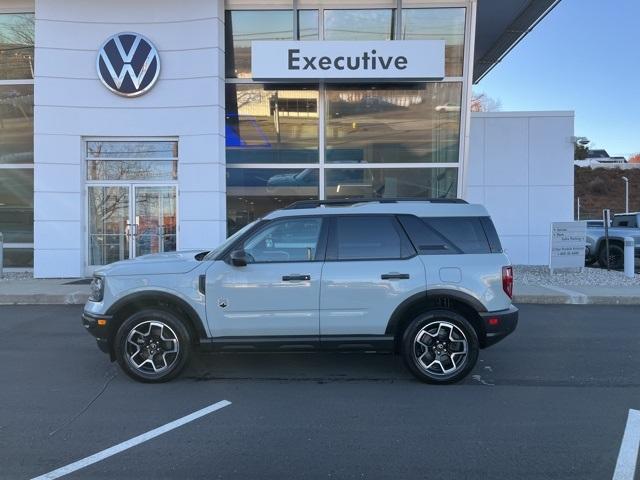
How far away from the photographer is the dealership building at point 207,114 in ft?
44.8

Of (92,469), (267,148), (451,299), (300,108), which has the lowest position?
(92,469)

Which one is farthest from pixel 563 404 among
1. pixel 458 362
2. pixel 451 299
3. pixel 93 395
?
pixel 93 395

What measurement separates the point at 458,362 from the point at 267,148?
9.96 meters

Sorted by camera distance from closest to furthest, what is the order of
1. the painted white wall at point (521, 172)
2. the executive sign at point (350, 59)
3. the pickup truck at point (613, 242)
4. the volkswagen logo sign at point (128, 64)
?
1. the volkswagen logo sign at point (128, 64)
2. the executive sign at point (350, 59)
3. the painted white wall at point (521, 172)
4. the pickup truck at point (613, 242)

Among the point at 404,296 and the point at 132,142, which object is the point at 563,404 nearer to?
the point at 404,296

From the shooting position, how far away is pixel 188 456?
416cm

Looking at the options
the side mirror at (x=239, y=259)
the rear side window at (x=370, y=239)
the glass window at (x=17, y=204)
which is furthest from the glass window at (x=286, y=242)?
the glass window at (x=17, y=204)

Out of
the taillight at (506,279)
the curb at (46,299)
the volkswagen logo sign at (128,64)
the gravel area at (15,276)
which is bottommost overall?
the curb at (46,299)

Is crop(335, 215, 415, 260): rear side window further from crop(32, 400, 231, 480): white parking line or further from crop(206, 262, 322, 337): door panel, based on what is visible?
crop(32, 400, 231, 480): white parking line

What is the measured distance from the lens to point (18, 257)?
1488 cm

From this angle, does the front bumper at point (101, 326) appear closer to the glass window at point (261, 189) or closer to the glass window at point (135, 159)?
the glass window at point (135, 159)

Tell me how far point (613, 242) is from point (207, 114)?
41.7 feet

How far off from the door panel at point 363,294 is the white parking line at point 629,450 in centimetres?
212

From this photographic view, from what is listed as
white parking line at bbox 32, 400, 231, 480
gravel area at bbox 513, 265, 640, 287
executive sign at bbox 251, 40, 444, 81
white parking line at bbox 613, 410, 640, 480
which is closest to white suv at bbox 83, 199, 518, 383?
white parking line at bbox 32, 400, 231, 480
